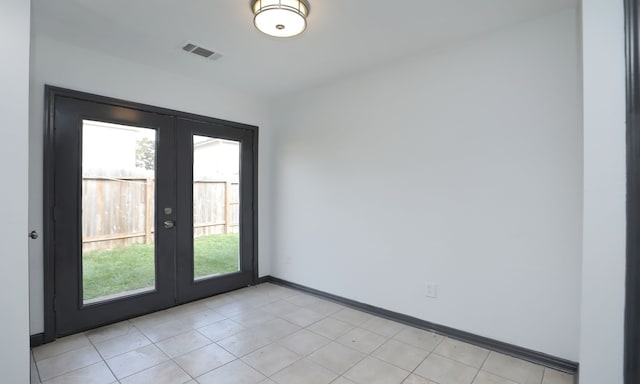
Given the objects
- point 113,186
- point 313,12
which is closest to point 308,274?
point 113,186

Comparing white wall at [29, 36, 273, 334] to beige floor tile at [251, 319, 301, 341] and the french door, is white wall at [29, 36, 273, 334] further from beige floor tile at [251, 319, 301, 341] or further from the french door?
beige floor tile at [251, 319, 301, 341]

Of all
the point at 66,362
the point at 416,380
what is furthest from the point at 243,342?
the point at 416,380

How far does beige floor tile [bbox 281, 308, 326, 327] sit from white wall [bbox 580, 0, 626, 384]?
212cm

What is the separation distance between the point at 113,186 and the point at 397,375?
310 cm

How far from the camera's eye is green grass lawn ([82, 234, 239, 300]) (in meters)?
2.86

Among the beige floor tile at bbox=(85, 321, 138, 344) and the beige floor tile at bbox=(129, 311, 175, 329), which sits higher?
the beige floor tile at bbox=(85, 321, 138, 344)

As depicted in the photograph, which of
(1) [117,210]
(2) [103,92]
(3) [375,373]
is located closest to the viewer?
(3) [375,373]

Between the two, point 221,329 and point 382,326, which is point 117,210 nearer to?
point 221,329

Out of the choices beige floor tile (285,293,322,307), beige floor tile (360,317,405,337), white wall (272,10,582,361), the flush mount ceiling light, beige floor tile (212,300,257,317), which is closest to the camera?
the flush mount ceiling light

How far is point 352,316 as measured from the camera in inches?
124

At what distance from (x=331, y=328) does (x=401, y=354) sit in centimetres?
72

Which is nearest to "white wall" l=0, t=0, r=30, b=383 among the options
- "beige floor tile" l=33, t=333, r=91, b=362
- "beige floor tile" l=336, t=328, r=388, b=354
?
"beige floor tile" l=33, t=333, r=91, b=362

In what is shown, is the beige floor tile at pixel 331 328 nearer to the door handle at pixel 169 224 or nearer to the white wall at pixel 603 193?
the white wall at pixel 603 193

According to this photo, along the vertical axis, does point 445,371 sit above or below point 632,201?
below
